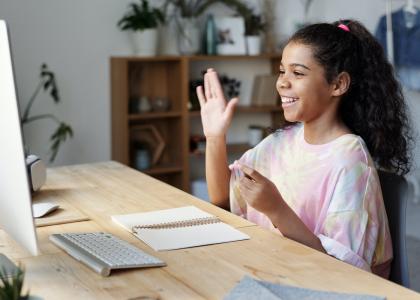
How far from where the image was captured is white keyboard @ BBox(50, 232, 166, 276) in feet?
4.45

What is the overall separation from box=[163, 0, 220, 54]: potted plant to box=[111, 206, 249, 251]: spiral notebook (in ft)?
9.68

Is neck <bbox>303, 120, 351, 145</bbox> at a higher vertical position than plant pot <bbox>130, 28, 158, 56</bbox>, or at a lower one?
lower

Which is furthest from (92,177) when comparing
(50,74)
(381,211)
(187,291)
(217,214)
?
(50,74)

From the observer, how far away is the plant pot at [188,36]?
15.3 ft

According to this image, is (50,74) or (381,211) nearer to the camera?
(381,211)

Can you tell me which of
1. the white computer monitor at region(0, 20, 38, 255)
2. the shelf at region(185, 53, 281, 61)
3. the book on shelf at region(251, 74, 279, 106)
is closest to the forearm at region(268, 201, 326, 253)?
the white computer monitor at region(0, 20, 38, 255)

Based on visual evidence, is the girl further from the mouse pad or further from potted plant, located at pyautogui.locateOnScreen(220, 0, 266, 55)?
potted plant, located at pyautogui.locateOnScreen(220, 0, 266, 55)

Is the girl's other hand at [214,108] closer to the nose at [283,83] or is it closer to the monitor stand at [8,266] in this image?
the nose at [283,83]

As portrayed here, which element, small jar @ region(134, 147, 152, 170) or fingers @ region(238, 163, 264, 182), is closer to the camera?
fingers @ region(238, 163, 264, 182)

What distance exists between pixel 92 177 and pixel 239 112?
2824mm

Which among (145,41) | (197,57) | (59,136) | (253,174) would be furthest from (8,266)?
(197,57)

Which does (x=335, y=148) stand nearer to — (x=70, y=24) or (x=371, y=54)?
(x=371, y=54)

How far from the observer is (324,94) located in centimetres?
189

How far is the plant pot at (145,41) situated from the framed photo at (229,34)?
0.50 metres
